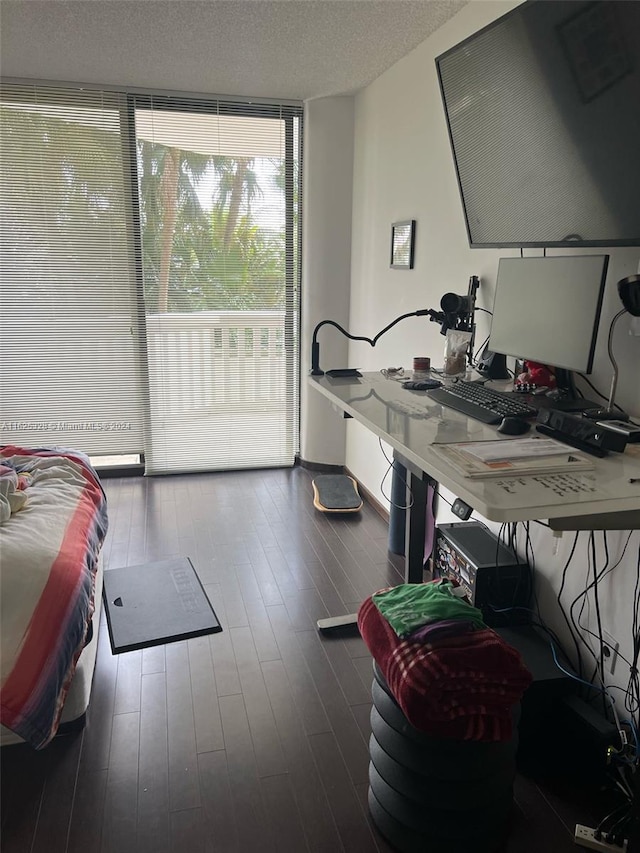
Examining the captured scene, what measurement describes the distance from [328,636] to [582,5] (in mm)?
2165

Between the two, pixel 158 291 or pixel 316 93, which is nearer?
pixel 316 93

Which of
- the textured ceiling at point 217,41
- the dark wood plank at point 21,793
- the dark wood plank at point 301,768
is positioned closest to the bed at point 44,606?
the dark wood plank at point 21,793

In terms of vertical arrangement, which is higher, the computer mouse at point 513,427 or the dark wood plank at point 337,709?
the computer mouse at point 513,427

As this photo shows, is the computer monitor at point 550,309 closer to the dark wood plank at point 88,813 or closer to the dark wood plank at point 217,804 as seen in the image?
the dark wood plank at point 217,804

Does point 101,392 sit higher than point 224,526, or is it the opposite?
point 101,392

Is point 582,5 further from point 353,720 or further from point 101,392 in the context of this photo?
point 101,392

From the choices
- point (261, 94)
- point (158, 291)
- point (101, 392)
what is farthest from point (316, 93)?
point (101, 392)

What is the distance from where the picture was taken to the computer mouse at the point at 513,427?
1591 mm

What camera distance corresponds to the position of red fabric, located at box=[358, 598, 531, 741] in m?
1.38

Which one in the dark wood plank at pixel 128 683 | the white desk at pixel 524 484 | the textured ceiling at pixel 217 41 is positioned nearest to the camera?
the white desk at pixel 524 484

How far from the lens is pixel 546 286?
1.85 metres

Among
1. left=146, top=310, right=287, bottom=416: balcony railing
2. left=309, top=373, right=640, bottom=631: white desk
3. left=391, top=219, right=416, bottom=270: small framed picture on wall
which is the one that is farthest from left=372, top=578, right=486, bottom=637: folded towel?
left=146, top=310, right=287, bottom=416: balcony railing

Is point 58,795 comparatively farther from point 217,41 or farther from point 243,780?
point 217,41

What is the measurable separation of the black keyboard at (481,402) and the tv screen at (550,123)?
475 millimetres
